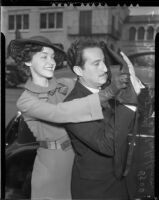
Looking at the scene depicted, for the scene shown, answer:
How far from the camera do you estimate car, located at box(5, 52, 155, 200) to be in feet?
10.3

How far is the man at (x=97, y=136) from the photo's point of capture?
3094mm

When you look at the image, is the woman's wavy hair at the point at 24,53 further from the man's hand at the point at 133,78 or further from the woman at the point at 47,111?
the man's hand at the point at 133,78

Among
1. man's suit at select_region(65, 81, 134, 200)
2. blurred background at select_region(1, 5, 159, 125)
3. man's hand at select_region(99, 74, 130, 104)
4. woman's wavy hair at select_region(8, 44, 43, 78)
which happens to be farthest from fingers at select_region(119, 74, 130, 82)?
woman's wavy hair at select_region(8, 44, 43, 78)

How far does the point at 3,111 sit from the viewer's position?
323 cm

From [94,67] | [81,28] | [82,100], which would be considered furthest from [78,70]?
[81,28]

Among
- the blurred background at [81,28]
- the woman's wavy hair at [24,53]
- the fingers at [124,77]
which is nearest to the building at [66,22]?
Result: the blurred background at [81,28]

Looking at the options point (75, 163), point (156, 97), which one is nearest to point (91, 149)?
point (75, 163)

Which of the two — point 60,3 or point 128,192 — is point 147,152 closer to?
point 128,192

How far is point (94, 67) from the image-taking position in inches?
123

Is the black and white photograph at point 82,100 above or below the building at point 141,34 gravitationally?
below

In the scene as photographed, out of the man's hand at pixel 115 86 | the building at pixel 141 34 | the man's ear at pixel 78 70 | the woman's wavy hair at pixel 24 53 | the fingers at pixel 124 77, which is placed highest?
the building at pixel 141 34

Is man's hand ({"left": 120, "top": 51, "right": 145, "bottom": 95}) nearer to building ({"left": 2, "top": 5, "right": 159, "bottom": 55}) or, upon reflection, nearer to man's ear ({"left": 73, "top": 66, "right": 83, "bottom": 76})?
building ({"left": 2, "top": 5, "right": 159, "bottom": 55})

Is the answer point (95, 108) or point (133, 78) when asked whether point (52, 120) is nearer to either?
point (95, 108)

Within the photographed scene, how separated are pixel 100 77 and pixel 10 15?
3.06 ft
